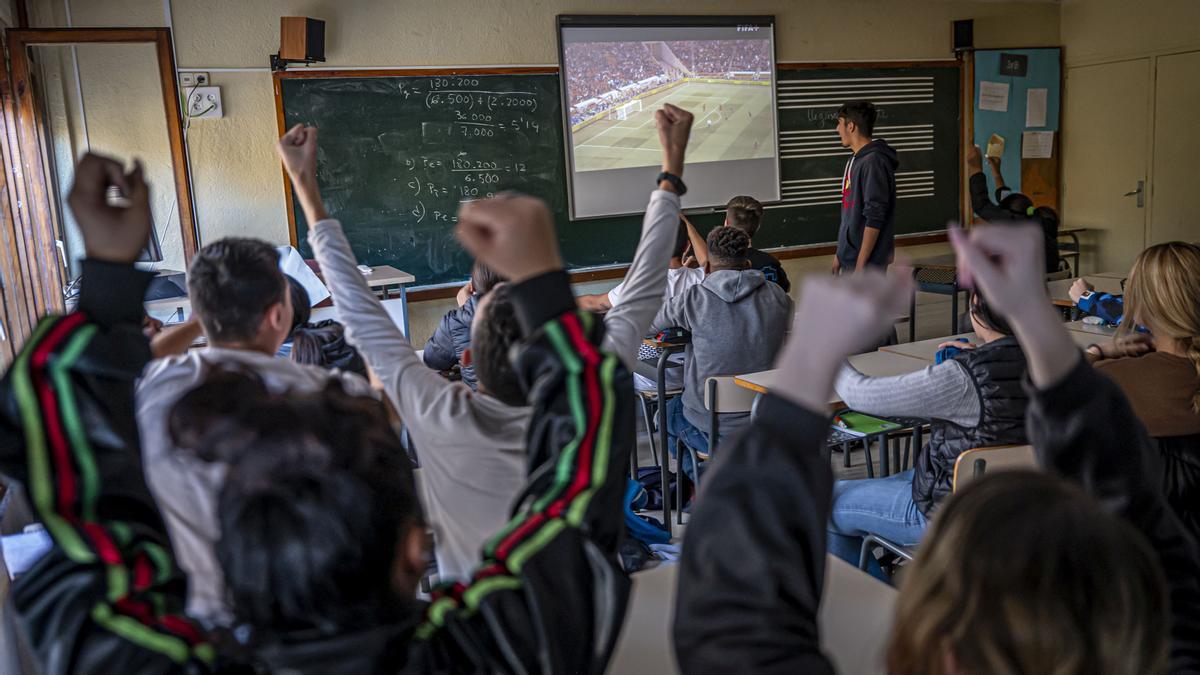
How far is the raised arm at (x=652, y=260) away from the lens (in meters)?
1.39

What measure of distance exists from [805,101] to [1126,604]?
640 centimetres

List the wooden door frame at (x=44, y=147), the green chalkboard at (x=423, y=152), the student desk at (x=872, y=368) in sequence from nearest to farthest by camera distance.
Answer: the student desk at (x=872, y=368) → the wooden door frame at (x=44, y=147) → the green chalkboard at (x=423, y=152)

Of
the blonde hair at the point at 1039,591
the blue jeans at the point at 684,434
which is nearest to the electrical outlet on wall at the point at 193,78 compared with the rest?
the blue jeans at the point at 684,434

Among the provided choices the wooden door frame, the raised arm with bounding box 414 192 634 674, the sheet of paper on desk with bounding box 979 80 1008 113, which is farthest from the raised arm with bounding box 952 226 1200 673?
the sheet of paper on desk with bounding box 979 80 1008 113

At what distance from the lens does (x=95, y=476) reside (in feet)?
2.58

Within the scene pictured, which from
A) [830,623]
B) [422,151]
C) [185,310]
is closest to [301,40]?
[422,151]

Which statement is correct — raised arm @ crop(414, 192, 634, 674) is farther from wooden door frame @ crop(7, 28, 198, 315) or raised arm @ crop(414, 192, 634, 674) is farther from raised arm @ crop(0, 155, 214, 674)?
wooden door frame @ crop(7, 28, 198, 315)

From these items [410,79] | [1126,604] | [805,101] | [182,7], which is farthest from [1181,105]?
[1126,604]

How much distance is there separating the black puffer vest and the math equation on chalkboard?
3962 millimetres

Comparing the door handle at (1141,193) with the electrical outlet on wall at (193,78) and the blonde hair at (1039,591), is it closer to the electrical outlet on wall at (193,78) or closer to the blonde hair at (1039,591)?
the electrical outlet on wall at (193,78)

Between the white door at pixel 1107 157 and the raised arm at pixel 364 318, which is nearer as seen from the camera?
the raised arm at pixel 364 318

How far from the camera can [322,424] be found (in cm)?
78

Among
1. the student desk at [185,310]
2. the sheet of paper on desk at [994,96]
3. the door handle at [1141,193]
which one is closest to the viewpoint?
the student desk at [185,310]

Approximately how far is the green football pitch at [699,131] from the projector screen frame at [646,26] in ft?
0.16
